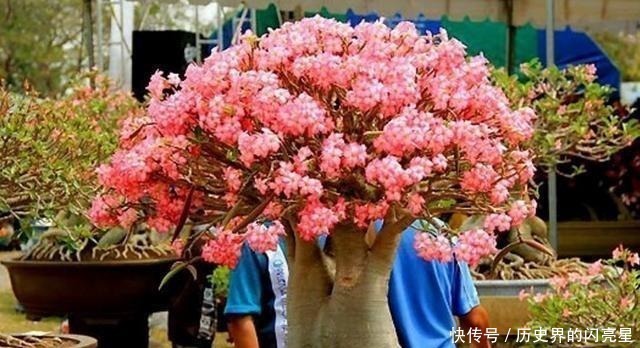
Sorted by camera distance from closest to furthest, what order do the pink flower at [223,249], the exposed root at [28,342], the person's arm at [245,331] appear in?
the pink flower at [223,249] < the person's arm at [245,331] < the exposed root at [28,342]

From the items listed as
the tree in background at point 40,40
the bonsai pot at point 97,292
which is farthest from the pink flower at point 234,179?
the tree in background at point 40,40

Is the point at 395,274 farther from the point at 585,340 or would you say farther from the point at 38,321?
the point at 38,321

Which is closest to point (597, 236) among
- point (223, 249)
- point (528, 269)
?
point (528, 269)

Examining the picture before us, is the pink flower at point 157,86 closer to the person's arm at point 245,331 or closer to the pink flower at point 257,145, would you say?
the pink flower at point 257,145

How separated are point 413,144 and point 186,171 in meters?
0.41

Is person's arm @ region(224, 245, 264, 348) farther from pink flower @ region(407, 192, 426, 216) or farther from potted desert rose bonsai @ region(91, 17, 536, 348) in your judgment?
pink flower @ region(407, 192, 426, 216)

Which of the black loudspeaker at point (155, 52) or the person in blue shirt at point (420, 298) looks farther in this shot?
the black loudspeaker at point (155, 52)

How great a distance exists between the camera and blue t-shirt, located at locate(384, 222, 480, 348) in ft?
9.00

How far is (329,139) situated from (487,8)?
24.0 ft

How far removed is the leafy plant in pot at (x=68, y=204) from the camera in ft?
12.8

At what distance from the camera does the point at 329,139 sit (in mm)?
2080

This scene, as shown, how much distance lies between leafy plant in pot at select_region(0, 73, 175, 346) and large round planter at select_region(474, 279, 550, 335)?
1500mm

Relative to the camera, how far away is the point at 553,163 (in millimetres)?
5875

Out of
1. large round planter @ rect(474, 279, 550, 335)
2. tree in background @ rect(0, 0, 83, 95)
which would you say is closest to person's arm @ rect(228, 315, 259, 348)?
large round planter @ rect(474, 279, 550, 335)
